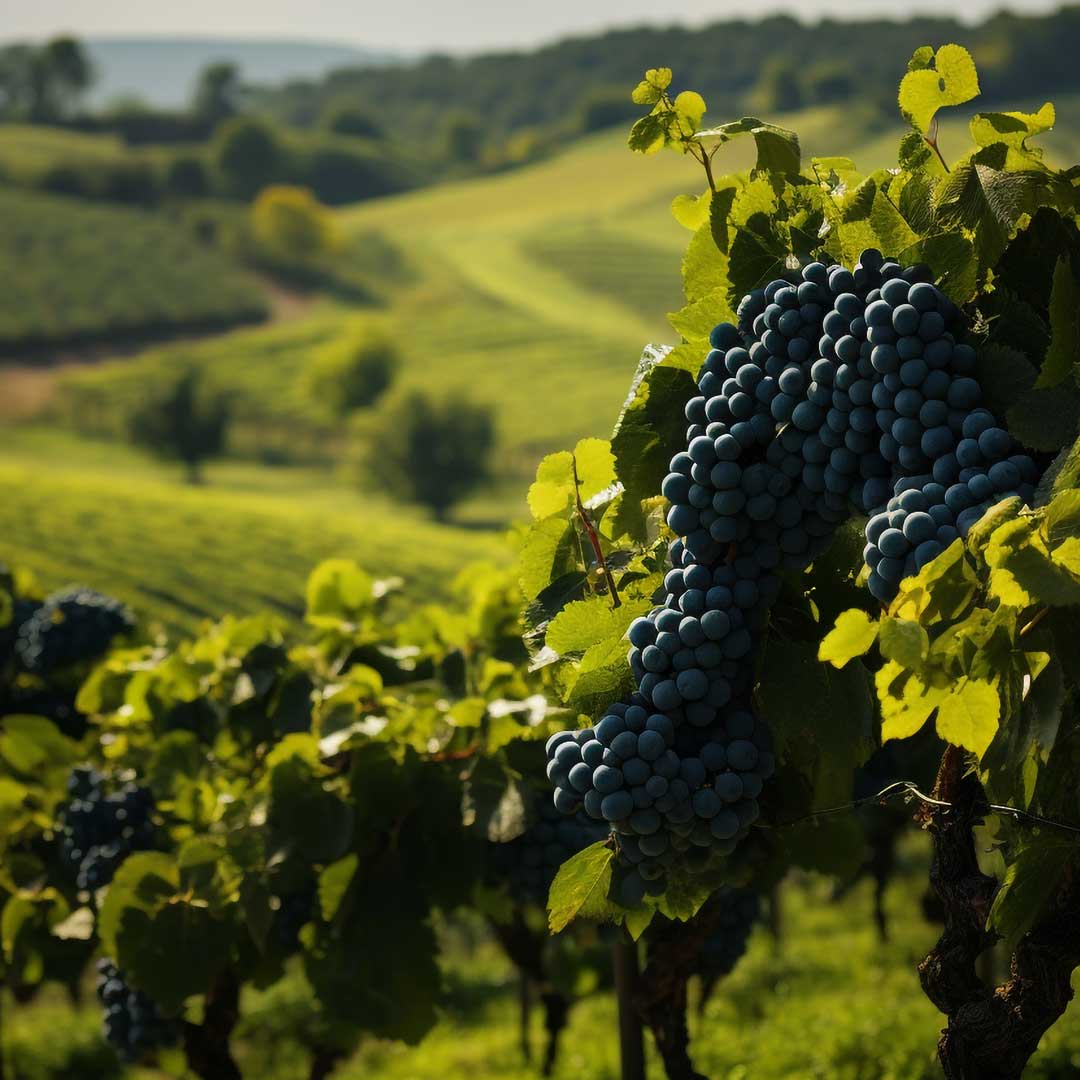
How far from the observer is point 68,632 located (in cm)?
630

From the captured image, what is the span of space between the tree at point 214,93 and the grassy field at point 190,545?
98.1 meters

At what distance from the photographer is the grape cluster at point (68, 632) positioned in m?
6.28

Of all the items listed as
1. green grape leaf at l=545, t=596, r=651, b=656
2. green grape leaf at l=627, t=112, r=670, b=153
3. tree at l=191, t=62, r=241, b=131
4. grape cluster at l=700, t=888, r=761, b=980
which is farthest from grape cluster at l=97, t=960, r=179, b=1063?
tree at l=191, t=62, r=241, b=131

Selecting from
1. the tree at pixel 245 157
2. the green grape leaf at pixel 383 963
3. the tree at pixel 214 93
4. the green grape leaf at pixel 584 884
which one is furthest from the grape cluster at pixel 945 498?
the tree at pixel 214 93

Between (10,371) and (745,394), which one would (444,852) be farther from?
(10,371)

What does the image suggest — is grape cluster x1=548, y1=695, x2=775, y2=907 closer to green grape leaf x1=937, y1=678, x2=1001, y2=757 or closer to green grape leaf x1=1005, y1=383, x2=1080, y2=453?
green grape leaf x1=937, y1=678, x2=1001, y2=757

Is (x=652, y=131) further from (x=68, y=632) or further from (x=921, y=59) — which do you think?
(x=68, y=632)

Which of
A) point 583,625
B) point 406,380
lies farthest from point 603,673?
point 406,380

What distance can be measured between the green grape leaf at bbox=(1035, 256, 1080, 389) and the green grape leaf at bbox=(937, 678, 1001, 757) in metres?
0.53

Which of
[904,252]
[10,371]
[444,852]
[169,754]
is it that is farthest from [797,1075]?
[10,371]

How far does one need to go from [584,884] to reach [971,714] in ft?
3.06

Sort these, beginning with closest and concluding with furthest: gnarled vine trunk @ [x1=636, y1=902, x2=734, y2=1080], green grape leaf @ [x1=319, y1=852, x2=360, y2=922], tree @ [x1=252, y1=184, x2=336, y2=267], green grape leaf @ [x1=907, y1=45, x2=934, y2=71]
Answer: green grape leaf @ [x1=907, y1=45, x2=934, y2=71] → gnarled vine trunk @ [x1=636, y1=902, x2=734, y2=1080] → green grape leaf @ [x1=319, y1=852, x2=360, y2=922] → tree @ [x1=252, y1=184, x2=336, y2=267]

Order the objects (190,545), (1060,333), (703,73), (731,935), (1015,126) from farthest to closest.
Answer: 1. (703,73)
2. (190,545)
3. (731,935)
4. (1015,126)
5. (1060,333)

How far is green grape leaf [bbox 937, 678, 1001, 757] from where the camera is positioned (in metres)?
1.93
